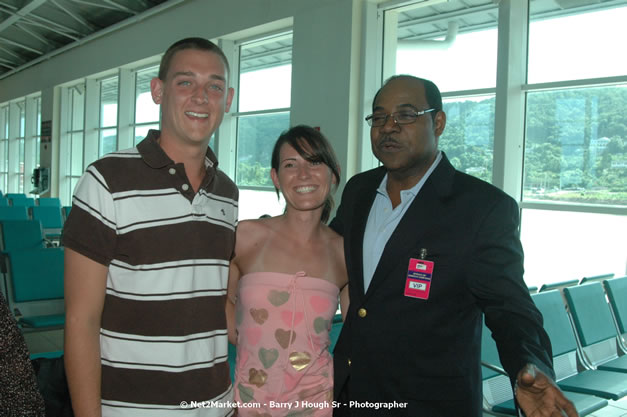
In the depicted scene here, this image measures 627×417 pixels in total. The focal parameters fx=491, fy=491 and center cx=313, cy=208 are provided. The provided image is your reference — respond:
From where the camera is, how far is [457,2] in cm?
533

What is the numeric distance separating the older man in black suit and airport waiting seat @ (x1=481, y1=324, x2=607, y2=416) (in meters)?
1.11

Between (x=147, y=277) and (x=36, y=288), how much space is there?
2893 mm

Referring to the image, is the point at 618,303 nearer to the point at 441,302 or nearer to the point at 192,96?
the point at 441,302

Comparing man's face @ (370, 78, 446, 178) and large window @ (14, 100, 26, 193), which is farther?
large window @ (14, 100, 26, 193)

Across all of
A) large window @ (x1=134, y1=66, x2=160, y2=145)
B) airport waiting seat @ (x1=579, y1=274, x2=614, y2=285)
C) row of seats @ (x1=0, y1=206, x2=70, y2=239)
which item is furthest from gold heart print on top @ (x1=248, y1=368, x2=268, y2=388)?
large window @ (x1=134, y1=66, x2=160, y2=145)

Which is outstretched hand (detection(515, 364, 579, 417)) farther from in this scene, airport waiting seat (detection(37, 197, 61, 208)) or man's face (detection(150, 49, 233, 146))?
airport waiting seat (detection(37, 197, 61, 208))

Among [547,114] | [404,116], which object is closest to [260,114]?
[547,114]

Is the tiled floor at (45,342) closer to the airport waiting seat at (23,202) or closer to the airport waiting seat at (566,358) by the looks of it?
the airport waiting seat at (566,358)

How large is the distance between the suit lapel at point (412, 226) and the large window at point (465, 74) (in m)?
3.84

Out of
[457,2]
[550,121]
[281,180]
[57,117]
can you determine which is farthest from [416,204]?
[57,117]

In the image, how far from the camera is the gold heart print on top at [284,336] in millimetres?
1558

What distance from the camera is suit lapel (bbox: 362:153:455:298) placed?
4.98ft

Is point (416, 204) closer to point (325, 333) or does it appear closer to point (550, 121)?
point (325, 333)

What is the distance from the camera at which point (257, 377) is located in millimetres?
1543
